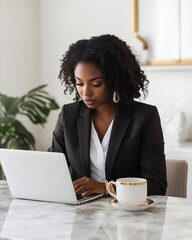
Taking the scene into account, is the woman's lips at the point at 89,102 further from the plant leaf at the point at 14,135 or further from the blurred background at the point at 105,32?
the plant leaf at the point at 14,135

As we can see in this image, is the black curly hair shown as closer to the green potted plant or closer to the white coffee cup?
the white coffee cup

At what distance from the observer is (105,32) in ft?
13.2

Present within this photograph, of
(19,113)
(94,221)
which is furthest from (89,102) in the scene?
(19,113)

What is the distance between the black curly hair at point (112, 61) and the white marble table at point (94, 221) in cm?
52

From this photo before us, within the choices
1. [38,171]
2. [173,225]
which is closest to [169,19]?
[38,171]

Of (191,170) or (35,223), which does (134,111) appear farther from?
(191,170)

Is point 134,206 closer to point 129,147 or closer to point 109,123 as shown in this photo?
point 129,147

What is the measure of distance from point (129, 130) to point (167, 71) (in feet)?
5.57

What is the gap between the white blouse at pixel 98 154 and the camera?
2197 mm

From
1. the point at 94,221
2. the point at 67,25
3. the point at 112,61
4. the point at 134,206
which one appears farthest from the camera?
the point at 67,25

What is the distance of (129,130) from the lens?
2205 mm

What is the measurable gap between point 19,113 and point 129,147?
182 cm

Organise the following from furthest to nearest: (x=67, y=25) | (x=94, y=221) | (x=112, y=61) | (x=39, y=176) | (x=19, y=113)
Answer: (x=67, y=25) < (x=19, y=113) < (x=112, y=61) < (x=39, y=176) < (x=94, y=221)

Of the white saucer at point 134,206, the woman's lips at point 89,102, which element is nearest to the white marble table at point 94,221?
the white saucer at point 134,206
